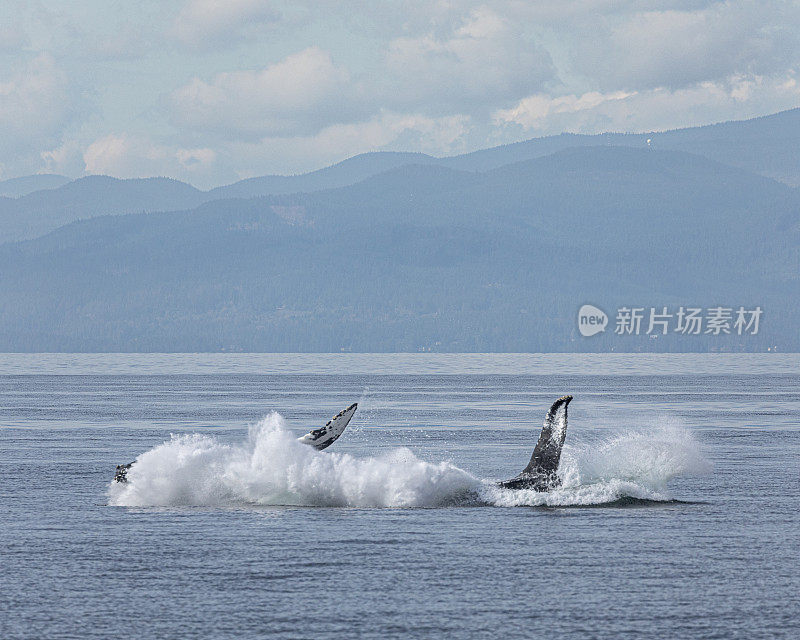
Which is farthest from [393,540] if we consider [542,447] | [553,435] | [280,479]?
[280,479]

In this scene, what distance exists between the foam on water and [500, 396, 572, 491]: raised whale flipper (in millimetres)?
420

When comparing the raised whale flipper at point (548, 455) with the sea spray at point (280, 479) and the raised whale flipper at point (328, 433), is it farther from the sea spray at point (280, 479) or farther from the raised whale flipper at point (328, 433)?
the raised whale flipper at point (328, 433)

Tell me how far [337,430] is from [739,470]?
1686 centimetres

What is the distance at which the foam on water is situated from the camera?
137 ft

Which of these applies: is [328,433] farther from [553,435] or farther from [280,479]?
[553,435]

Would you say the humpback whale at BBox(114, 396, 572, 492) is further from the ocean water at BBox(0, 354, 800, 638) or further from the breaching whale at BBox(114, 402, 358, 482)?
the ocean water at BBox(0, 354, 800, 638)

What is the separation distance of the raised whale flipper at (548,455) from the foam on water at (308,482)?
1.38 ft

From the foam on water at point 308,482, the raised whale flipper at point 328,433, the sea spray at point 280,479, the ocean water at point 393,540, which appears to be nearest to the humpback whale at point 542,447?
the raised whale flipper at point 328,433

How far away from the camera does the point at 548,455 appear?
40844 millimetres

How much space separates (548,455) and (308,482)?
7789 mm

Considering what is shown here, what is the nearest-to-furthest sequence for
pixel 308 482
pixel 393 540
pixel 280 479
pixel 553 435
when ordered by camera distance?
pixel 393 540, pixel 553 435, pixel 308 482, pixel 280 479

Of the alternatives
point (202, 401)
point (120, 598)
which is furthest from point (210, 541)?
point (202, 401)

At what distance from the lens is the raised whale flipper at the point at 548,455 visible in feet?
131

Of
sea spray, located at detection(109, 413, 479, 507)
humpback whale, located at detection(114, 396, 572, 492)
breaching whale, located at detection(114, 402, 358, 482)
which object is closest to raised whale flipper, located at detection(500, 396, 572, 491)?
humpback whale, located at detection(114, 396, 572, 492)
